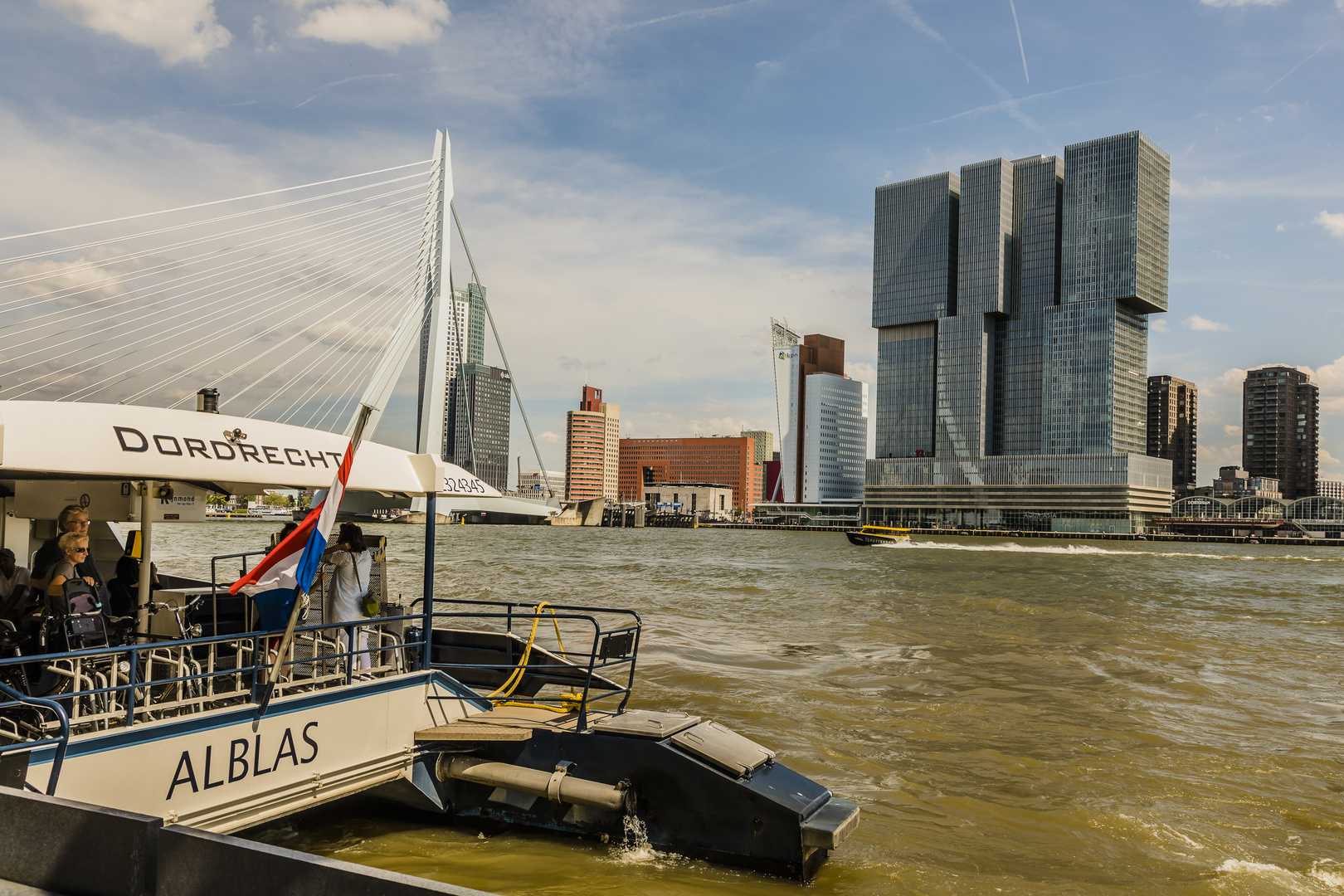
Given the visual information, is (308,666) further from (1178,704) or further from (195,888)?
(1178,704)

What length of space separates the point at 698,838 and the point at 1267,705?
12973mm

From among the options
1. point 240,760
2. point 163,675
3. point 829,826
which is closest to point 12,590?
point 163,675

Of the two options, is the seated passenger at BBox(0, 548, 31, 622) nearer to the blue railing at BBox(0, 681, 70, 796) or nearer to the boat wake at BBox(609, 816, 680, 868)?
the blue railing at BBox(0, 681, 70, 796)

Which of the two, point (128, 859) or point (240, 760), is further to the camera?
point (240, 760)

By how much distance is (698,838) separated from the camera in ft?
22.8

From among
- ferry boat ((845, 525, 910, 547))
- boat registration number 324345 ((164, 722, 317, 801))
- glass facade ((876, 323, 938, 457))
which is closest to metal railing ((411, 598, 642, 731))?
boat registration number 324345 ((164, 722, 317, 801))

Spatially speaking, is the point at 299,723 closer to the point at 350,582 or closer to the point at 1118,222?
the point at 350,582

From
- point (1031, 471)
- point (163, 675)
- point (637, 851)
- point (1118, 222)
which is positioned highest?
point (1118, 222)

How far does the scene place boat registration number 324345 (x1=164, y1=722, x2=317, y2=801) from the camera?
581 cm

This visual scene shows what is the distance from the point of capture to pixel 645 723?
24.5 ft

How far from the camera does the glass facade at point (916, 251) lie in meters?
183

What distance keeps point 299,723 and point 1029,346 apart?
181 m

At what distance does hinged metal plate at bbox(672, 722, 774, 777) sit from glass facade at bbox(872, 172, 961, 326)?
7261 inches

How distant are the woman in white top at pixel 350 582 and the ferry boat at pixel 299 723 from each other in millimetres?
242
